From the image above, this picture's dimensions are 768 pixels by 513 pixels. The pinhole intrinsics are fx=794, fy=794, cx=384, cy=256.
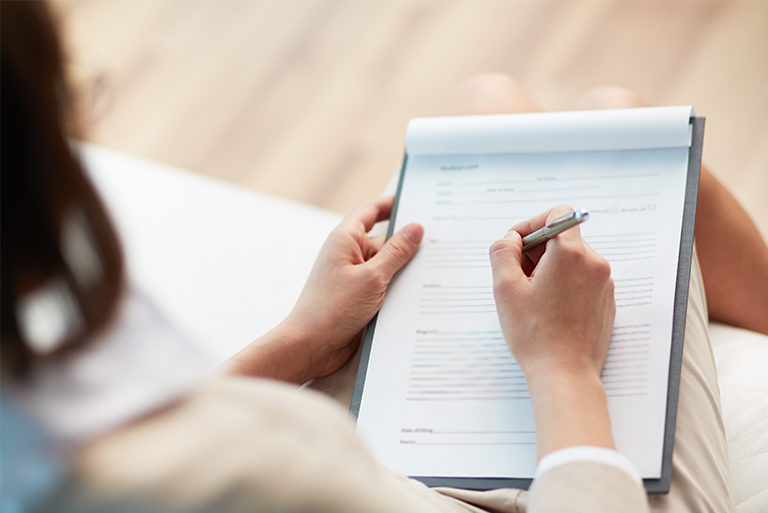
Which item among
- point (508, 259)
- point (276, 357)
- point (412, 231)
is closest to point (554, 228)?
point (508, 259)

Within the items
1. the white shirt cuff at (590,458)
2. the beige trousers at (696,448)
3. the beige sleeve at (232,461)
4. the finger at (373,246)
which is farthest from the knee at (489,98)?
the beige sleeve at (232,461)

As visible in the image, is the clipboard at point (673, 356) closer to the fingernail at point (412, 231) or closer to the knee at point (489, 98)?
the fingernail at point (412, 231)

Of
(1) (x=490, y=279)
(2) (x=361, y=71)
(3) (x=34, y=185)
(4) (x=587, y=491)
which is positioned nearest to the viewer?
(3) (x=34, y=185)

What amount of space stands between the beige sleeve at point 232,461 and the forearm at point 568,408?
0.66ft

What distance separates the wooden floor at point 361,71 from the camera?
148cm

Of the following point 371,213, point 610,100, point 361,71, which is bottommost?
point 371,213

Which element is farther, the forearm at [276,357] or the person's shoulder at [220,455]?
the forearm at [276,357]

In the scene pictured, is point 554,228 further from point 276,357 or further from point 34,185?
point 34,185

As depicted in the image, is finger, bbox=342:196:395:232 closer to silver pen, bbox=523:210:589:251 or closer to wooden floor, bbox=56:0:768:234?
silver pen, bbox=523:210:589:251

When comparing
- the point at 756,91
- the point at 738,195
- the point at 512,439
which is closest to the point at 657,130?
the point at 512,439

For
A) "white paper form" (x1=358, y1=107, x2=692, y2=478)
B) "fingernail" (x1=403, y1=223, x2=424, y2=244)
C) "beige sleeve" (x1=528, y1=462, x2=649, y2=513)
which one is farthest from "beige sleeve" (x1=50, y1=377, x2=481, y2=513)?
"fingernail" (x1=403, y1=223, x2=424, y2=244)

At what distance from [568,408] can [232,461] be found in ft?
0.98

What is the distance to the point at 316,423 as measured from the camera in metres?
0.38

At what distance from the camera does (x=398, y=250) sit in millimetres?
770
